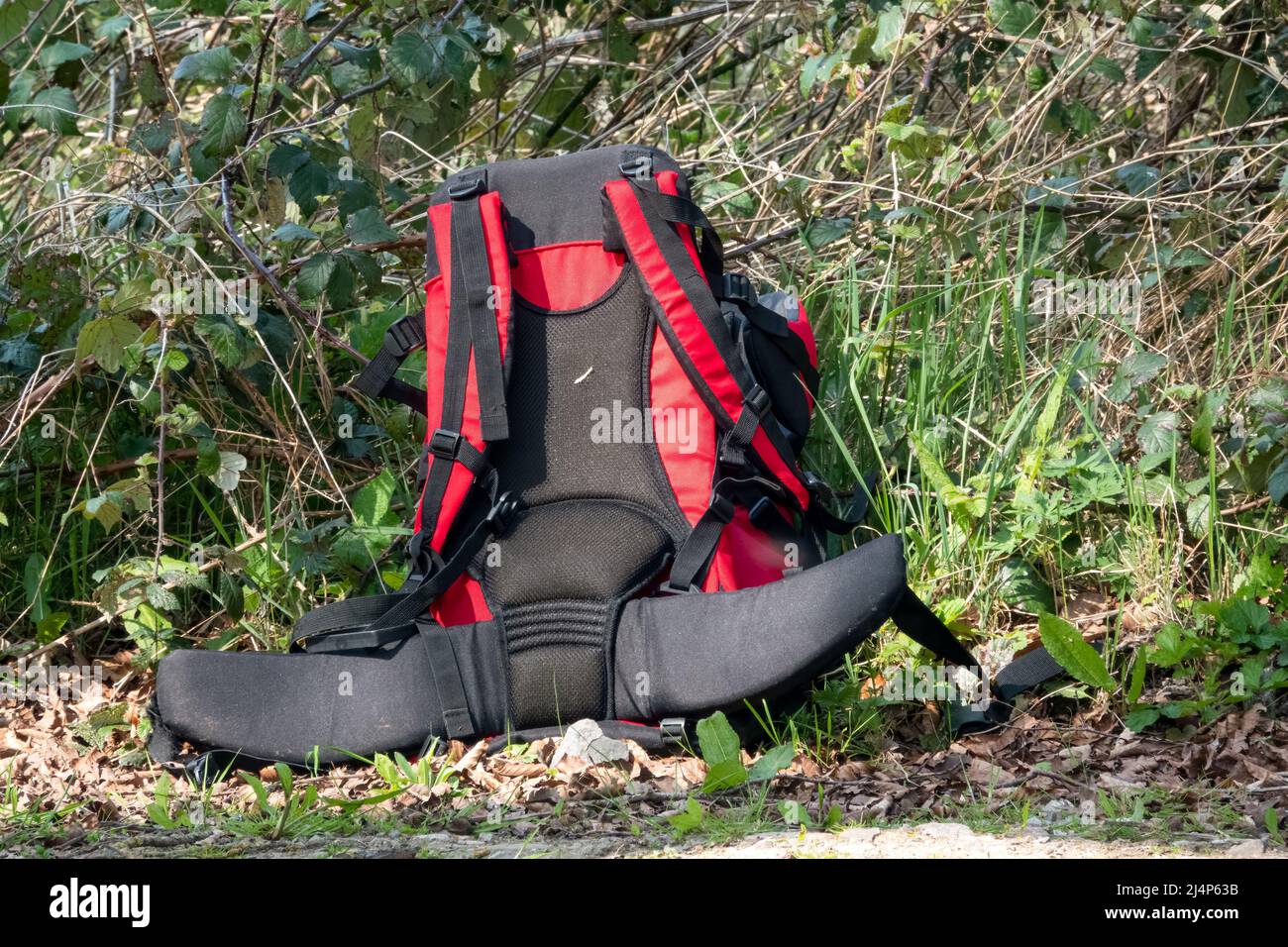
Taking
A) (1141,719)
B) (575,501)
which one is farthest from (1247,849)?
(575,501)

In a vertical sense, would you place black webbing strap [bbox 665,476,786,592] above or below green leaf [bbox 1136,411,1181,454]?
below

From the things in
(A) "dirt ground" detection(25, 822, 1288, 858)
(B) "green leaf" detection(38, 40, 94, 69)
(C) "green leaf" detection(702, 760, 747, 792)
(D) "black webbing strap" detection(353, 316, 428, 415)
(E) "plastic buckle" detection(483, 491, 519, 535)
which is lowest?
(A) "dirt ground" detection(25, 822, 1288, 858)

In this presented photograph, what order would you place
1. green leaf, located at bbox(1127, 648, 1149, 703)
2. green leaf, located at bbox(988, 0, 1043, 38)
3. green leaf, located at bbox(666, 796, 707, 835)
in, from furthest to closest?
green leaf, located at bbox(988, 0, 1043, 38), green leaf, located at bbox(1127, 648, 1149, 703), green leaf, located at bbox(666, 796, 707, 835)

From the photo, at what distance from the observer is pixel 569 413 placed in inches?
106

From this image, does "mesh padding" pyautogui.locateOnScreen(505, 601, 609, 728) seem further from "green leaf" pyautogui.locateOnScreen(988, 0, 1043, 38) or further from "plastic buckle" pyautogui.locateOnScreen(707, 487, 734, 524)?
"green leaf" pyautogui.locateOnScreen(988, 0, 1043, 38)

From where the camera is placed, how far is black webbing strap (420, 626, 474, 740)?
2.57 meters

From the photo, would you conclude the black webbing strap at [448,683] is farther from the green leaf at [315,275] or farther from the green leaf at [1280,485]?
the green leaf at [1280,485]

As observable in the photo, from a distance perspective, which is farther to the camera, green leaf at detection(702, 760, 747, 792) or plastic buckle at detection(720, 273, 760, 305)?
plastic buckle at detection(720, 273, 760, 305)

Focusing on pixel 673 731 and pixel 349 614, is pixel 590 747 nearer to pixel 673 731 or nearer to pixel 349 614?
pixel 673 731

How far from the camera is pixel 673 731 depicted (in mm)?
2465

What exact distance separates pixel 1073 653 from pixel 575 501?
3.44 ft

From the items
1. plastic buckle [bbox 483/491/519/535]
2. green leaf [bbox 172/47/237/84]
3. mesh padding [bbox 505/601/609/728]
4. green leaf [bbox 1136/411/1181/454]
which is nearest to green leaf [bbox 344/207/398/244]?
green leaf [bbox 172/47/237/84]

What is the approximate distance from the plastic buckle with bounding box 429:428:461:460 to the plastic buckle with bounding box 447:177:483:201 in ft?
1.62
